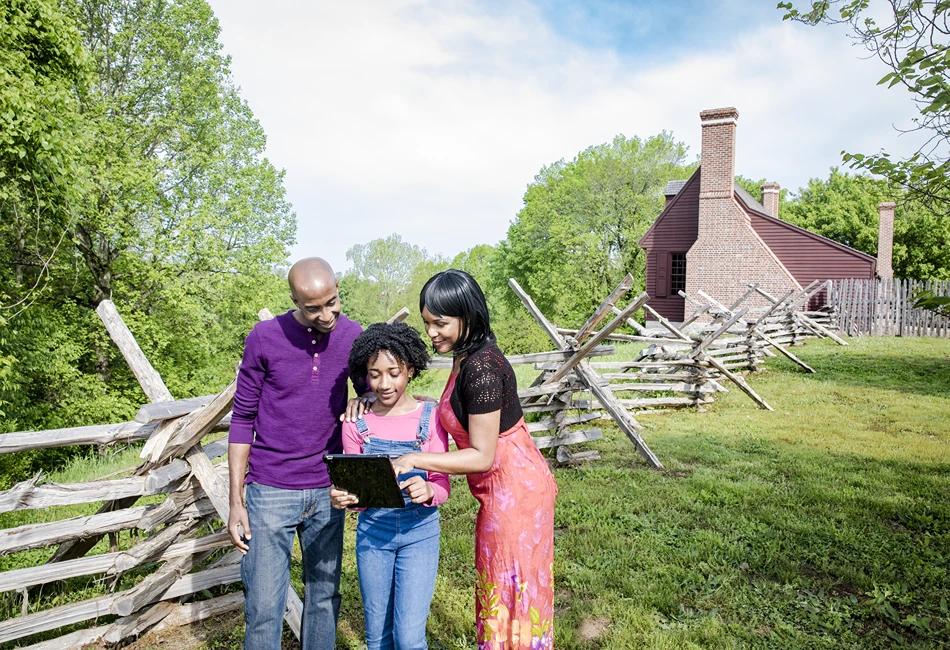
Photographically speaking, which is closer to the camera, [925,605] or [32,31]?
[925,605]

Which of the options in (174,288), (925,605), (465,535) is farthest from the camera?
(174,288)

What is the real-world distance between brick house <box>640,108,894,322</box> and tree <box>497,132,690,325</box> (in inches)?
285

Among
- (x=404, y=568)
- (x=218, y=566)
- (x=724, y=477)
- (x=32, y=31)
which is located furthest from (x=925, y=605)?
(x=32, y=31)

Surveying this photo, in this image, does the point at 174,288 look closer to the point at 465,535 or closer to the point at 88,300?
the point at 88,300

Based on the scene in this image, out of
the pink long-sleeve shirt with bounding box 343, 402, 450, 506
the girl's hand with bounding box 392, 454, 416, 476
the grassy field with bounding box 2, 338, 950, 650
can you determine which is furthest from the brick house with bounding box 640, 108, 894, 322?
the girl's hand with bounding box 392, 454, 416, 476

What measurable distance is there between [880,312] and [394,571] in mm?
22863

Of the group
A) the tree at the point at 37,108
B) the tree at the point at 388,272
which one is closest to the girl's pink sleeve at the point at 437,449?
the tree at the point at 37,108

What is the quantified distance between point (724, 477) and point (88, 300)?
16.8 meters

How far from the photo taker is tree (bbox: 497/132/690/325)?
32344 millimetres

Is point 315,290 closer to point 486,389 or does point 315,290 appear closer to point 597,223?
point 486,389

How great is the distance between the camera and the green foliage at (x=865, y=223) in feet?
102

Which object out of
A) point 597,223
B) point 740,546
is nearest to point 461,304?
point 740,546

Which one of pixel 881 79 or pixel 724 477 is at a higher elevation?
pixel 881 79

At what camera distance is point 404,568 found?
2.25 metres
